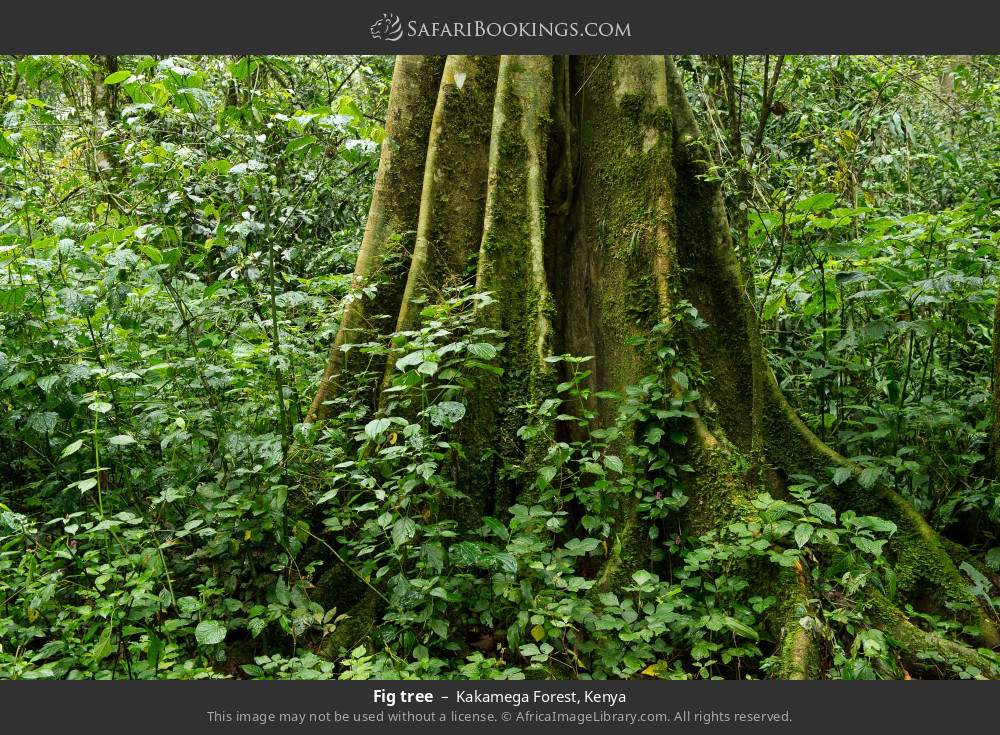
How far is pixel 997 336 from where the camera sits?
12.2ft

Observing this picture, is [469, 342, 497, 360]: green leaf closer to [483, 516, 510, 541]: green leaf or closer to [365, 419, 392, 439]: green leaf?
[365, 419, 392, 439]: green leaf

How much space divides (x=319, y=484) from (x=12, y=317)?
6.38ft

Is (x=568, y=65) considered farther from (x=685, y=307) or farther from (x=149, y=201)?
(x=149, y=201)

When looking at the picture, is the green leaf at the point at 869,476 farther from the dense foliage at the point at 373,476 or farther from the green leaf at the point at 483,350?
the green leaf at the point at 483,350

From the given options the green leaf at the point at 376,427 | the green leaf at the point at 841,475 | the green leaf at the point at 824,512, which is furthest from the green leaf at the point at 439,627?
the green leaf at the point at 841,475

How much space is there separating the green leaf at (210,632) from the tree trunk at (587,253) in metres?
0.68

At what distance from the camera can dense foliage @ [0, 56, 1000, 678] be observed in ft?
10.1

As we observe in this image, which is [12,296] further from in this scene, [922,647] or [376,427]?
[922,647]

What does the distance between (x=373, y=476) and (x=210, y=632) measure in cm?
94

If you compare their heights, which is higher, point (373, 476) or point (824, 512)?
point (373, 476)

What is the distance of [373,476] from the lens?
3.48m

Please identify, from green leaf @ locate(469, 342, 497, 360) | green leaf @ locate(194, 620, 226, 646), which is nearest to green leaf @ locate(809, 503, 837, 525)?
green leaf @ locate(469, 342, 497, 360)

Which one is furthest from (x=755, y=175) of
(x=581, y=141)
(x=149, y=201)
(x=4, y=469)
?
(x=4, y=469)

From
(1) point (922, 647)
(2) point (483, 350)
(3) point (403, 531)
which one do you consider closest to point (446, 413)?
(2) point (483, 350)
